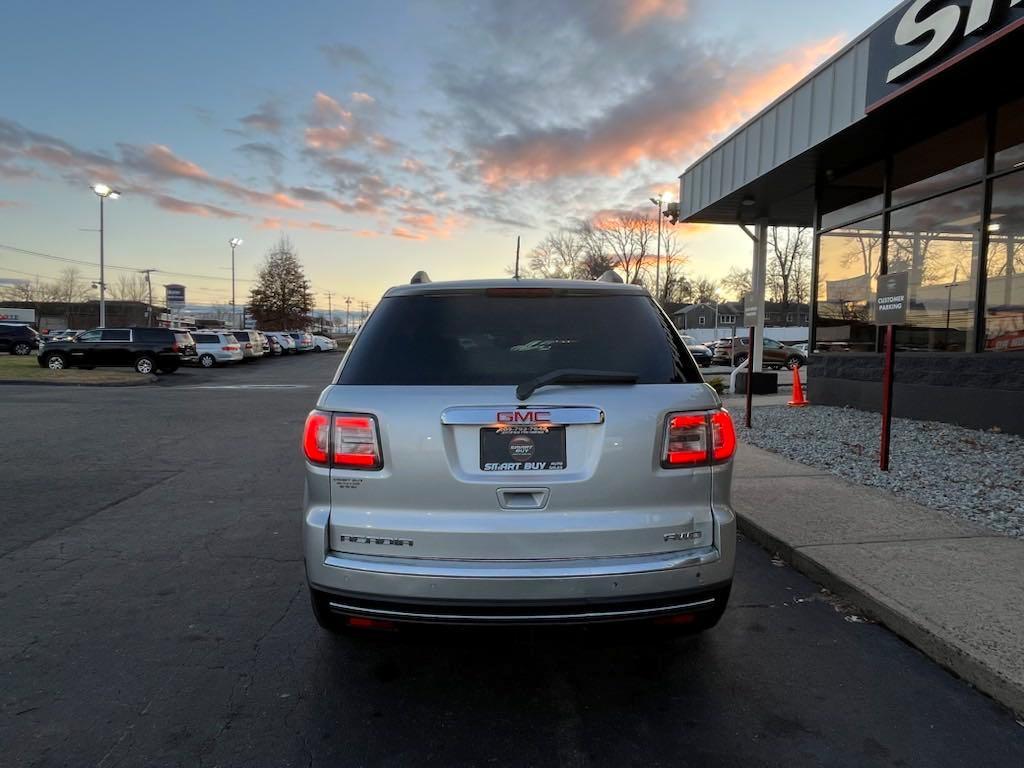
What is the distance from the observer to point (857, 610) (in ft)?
12.2

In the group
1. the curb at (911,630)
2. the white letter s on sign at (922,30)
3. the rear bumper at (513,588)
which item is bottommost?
the curb at (911,630)

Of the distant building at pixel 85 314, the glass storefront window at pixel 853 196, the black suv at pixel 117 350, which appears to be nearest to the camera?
the glass storefront window at pixel 853 196

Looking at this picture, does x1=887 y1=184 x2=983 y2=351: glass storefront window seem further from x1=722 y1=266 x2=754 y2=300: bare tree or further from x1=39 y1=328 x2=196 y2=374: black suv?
x1=722 y1=266 x2=754 y2=300: bare tree

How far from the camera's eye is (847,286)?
459 inches

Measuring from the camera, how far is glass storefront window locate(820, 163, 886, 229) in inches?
427

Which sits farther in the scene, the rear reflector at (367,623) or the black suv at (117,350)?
the black suv at (117,350)

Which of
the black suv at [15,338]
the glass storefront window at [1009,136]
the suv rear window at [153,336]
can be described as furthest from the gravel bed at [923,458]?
the black suv at [15,338]

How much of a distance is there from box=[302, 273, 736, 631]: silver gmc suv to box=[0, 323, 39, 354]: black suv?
4089 cm

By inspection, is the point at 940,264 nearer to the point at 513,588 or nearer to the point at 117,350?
the point at 513,588

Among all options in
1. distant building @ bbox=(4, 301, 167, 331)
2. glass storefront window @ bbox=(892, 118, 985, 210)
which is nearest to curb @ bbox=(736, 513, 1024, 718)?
glass storefront window @ bbox=(892, 118, 985, 210)

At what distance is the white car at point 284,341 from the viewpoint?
4499cm

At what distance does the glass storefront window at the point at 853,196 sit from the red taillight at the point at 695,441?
32.8 ft

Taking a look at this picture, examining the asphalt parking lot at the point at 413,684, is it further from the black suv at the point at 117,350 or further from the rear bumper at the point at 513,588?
the black suv at the point at 117,350

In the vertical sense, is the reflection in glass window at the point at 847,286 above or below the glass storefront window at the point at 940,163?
below
